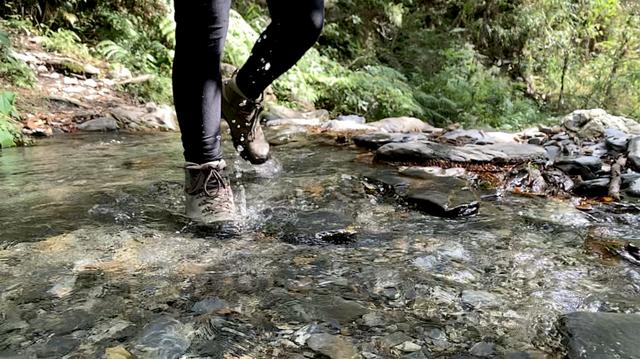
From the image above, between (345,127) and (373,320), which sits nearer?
(373,320)

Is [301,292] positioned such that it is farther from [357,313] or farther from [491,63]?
[491,63]

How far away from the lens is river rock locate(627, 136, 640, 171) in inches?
124

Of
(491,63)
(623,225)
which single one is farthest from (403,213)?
(491,63)

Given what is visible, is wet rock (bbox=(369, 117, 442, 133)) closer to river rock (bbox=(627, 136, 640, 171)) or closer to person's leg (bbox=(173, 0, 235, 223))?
river rock (bbox=(627, 136, 640, 171))

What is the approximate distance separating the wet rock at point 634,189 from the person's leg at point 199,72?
2.02 m

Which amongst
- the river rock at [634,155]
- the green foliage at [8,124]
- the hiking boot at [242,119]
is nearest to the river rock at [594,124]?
the river rock at [634,155]

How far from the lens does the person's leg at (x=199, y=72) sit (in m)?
1.71

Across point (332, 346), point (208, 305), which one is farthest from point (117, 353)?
point (332, 346)

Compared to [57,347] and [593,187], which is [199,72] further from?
[593,187]

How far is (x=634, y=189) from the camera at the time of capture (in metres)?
2.61

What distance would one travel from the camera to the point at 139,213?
2117 millimetres

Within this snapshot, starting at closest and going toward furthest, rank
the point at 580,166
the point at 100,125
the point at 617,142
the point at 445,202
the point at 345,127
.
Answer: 1. the point at 445,202
2. the point at 580,166
3. the point at 617,142
4. the point at 100,125
5. the point at 345,127

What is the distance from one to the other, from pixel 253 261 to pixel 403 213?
2.67 ft

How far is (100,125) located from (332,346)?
181 inches
